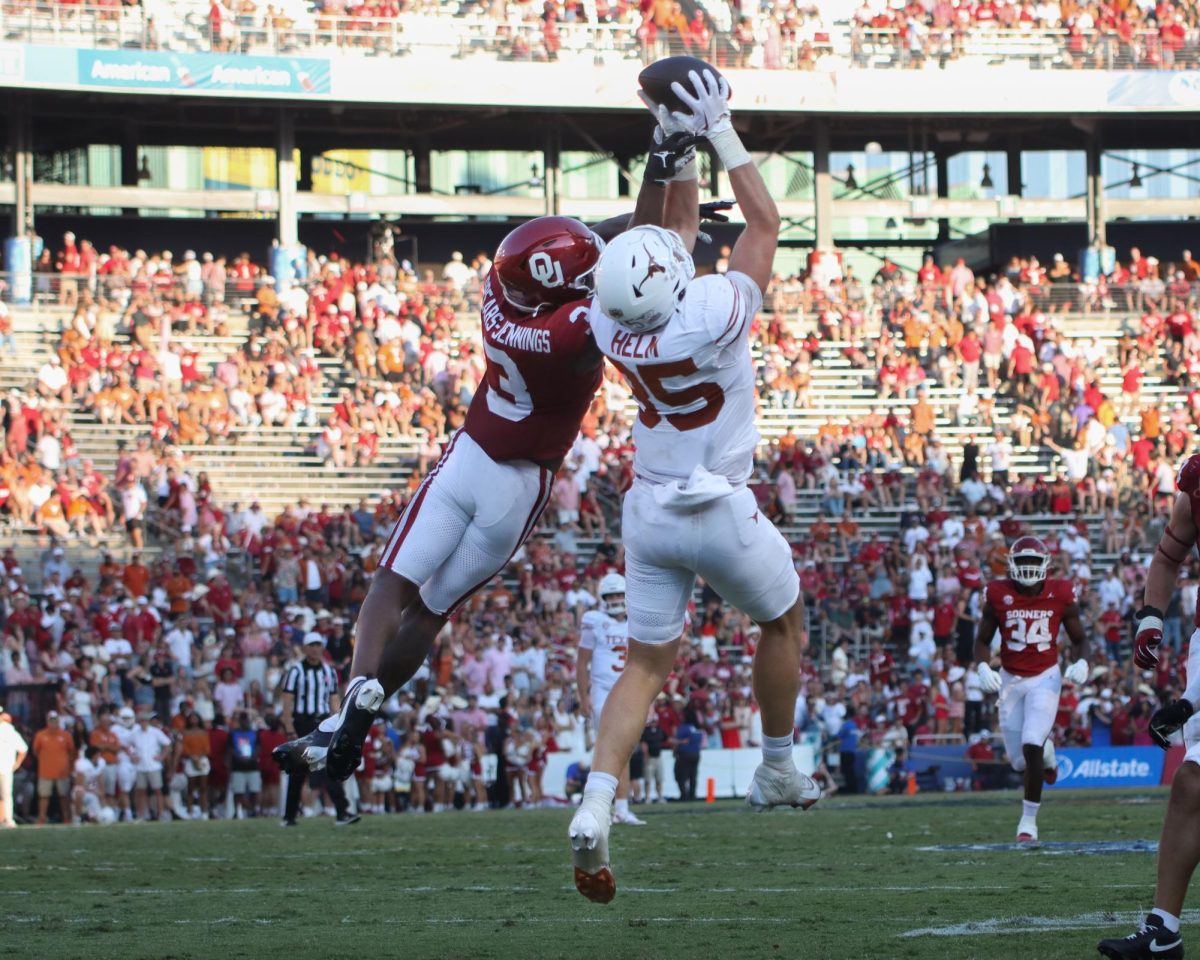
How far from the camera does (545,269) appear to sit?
7758 millimetres

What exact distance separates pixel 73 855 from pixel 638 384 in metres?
6.91

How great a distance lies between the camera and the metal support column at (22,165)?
3294 centimetres

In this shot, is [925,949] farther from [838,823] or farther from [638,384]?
[838,823]

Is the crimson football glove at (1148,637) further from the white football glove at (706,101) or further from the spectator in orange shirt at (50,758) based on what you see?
the spectator in orange shirt at (50,758)

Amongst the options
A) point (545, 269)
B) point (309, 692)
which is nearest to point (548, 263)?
point (545, 269)

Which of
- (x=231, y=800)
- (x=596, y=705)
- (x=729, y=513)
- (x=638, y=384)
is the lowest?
(x=231, y=800)

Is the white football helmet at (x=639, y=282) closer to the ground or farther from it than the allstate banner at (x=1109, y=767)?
farther from it

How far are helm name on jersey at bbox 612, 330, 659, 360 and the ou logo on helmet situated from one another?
3.16 feet

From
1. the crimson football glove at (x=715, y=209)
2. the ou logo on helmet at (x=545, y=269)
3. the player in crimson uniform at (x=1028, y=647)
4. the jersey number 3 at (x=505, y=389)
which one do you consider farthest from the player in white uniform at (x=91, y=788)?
the ou logo on helmet at (x=545, y=269)

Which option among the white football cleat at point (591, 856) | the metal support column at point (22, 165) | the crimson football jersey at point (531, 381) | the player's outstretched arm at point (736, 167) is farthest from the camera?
the metal support column at point (22, 165)

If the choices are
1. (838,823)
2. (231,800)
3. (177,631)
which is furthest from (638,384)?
(177,631)

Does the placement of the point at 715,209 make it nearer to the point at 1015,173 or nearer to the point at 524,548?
the point at 524,548

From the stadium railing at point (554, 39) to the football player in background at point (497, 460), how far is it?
25.4 m

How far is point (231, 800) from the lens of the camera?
2011 cm
